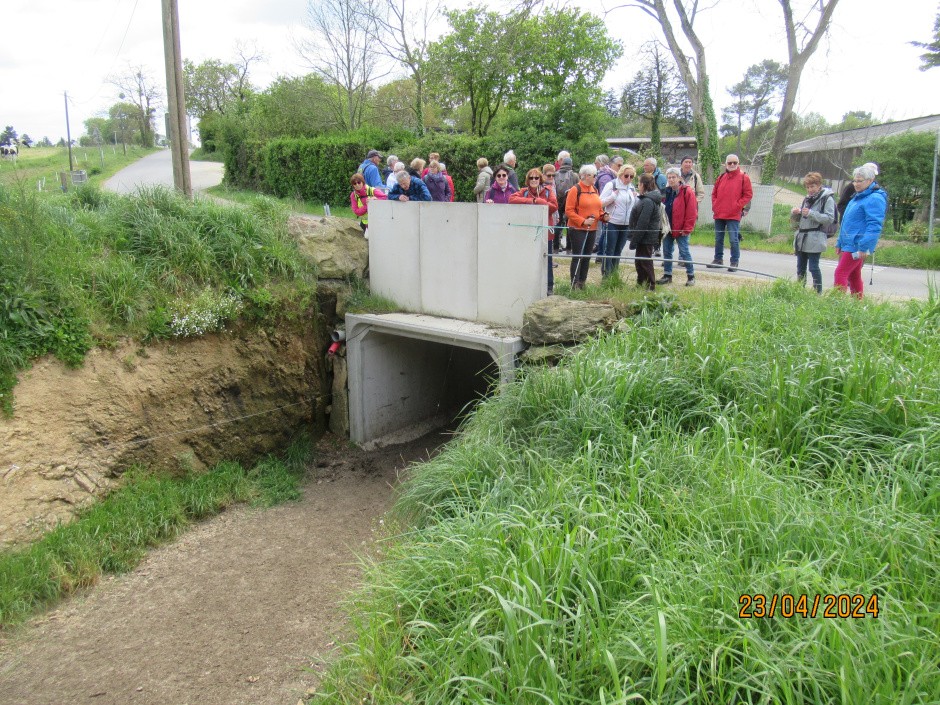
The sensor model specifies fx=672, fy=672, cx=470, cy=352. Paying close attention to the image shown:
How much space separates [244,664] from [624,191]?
6903mm

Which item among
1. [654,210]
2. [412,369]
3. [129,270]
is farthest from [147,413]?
[654,210]

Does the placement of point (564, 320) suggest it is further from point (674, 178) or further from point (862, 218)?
point (862, 218)

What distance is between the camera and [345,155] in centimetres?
1997

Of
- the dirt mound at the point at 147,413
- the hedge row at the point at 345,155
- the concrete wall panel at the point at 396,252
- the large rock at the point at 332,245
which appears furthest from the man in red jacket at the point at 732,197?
the hedge row at the point at 345,155

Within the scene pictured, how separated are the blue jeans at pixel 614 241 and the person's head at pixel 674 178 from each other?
0.86 meters

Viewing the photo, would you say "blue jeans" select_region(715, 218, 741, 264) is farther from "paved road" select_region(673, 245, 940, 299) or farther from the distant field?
the distant field

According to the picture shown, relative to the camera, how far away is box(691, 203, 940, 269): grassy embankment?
12.4m

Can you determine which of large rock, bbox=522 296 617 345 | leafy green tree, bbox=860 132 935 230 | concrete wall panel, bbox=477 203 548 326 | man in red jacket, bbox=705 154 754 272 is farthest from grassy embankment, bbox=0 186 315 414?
leafy green tree, bbox=860 132 935 230

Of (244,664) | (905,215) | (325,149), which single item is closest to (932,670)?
(244,664)

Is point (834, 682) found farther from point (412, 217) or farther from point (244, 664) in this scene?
point (412, 217)

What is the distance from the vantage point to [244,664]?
5.23 m

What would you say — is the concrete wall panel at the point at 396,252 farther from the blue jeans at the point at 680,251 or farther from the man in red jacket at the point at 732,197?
the man in red jacket at the point at 732,197
